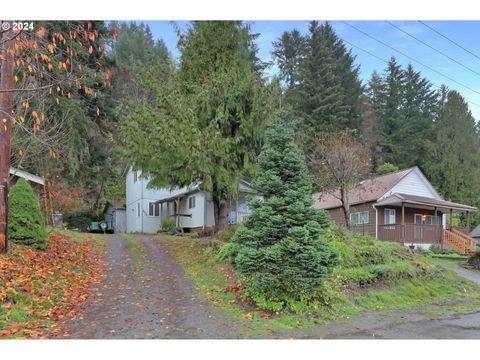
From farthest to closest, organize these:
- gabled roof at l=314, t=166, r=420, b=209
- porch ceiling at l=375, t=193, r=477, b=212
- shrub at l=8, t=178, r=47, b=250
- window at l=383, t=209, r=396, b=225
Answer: window at l=383, t=209, r=396, b=225 < gabled roof at l=314, t=166, r=420, b=209 < porch ceiling at l=375, t=193, r=477, b=212 < shrub at l=8, t=178, r=47, b=250

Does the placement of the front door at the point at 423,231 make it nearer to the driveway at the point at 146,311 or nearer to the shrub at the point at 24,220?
the driveway at the point at 146,311

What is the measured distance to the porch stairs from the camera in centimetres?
2140

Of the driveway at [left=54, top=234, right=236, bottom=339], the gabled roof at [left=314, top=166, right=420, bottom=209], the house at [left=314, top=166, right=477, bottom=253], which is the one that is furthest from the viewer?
the gabled roof at [left=314, top=166, right=420, bottom=209]

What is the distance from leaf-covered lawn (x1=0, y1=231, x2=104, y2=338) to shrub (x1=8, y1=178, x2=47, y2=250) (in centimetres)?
31

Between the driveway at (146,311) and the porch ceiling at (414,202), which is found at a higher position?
the porch ceiling at (414,202)

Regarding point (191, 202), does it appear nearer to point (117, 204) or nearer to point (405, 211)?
point (117, 204)

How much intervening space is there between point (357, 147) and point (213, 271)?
12546 mm

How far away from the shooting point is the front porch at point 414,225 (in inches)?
849

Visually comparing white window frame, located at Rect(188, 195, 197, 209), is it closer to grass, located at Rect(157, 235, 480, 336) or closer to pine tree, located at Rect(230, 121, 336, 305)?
grass, located at Rect(157, 235, 480, 336)

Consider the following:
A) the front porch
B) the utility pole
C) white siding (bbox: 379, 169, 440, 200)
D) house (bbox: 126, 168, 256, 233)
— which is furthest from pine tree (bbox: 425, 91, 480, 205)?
the utility pole

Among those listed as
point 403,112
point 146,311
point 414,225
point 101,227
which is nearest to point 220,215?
point 146,311

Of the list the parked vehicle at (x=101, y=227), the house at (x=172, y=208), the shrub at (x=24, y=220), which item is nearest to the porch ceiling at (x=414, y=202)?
the house at (x=172, y=208)

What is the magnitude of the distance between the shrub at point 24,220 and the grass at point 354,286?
3.87 m

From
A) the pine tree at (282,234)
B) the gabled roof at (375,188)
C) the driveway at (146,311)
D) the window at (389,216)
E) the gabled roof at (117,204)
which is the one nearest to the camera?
the driveway at (146,311)
